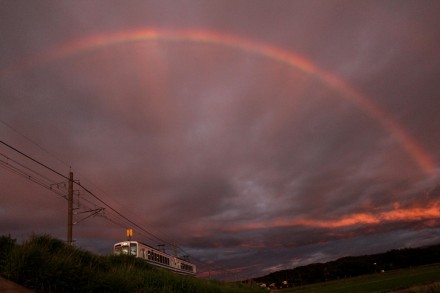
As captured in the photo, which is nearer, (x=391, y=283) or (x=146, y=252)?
(x=146, y=252)

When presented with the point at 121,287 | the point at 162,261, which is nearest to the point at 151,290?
the point at 121,287

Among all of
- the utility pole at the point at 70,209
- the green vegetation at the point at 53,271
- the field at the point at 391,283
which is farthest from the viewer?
the field at the point at 391,283

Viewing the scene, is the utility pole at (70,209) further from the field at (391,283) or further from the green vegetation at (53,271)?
the field at (391,283)

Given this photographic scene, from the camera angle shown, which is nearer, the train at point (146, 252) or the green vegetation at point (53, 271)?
the green vegetation at point (53, 271)

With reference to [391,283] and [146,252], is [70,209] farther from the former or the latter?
[391,283]

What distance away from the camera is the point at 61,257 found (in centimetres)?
1028

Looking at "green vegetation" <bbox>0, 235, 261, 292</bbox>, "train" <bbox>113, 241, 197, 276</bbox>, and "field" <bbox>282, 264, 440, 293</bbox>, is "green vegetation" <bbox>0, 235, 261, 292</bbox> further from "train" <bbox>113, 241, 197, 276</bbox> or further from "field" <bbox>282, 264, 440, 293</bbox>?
"field" <bbox>282, 264, 440, 293</bbox>

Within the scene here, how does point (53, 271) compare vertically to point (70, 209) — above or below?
below

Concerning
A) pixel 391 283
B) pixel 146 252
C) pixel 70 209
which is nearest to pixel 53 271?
pixel 70 209

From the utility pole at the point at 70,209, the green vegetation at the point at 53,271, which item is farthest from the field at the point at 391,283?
the green vegetation at the point at 53,271

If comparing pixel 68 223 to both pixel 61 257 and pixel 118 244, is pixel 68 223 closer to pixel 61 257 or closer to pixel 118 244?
pixel 118 244

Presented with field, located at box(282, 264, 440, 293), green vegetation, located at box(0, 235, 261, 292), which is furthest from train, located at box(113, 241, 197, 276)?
field, located at box(282, 264, 440, 293)

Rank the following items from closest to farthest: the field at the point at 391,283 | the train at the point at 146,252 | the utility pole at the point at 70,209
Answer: the utility pole at the point at 70,209
the train at the point at 146,252
the field at the point at 391,283

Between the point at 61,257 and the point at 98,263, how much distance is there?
13.2 feet
